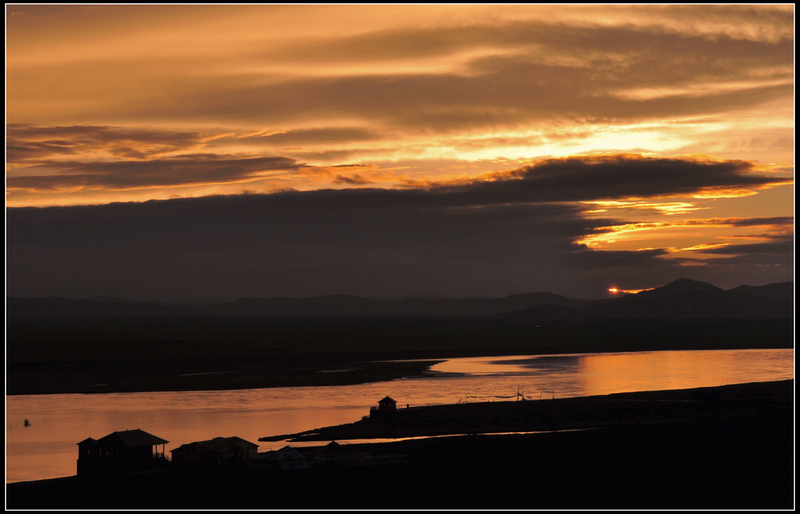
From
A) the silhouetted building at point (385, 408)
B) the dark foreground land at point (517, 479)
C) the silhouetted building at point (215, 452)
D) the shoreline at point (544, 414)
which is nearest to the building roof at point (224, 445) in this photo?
the silhouetted building at point (215, 452)

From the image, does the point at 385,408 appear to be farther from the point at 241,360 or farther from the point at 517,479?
the point at 241,360

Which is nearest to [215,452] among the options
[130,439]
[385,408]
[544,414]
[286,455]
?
[130,439]

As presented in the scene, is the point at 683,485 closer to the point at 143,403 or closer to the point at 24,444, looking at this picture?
the point at 24,444

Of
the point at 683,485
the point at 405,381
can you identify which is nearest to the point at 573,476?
the point at 683,485

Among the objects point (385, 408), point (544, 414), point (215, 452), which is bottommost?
point (544, 414)

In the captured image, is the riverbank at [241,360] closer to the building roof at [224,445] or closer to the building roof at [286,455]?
the building roof at [224,445]

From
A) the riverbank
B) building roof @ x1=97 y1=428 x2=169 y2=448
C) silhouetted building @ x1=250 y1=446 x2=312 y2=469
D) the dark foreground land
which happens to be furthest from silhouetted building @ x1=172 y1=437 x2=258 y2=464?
the riverbank
